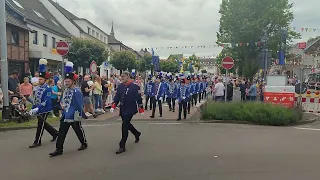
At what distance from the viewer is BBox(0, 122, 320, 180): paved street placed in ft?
19.2

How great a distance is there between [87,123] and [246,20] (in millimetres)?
29639

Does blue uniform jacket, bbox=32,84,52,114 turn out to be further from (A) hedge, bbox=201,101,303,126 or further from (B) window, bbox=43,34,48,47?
(B) window, bbox=43,34,48,47

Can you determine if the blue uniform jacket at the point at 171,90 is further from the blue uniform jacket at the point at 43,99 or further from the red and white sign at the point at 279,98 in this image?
the blue uniform jacket at the point at 43,99

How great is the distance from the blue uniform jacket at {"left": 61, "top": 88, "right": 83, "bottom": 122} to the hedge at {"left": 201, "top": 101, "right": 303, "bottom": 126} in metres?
6.59

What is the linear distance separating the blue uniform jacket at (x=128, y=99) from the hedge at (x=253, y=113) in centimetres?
549

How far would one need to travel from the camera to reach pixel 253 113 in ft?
41.1

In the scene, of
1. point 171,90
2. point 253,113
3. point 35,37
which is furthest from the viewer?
point 35,37

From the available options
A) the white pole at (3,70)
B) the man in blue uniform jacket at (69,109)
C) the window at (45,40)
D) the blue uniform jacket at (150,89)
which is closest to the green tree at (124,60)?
the window at (45,40)

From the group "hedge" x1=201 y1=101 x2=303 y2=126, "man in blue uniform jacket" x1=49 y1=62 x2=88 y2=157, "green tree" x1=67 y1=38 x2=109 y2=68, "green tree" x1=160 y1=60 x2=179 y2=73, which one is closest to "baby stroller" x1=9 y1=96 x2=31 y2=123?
"man in blue uniform jacket" x1=49 y1=62 x2=88 y2=157

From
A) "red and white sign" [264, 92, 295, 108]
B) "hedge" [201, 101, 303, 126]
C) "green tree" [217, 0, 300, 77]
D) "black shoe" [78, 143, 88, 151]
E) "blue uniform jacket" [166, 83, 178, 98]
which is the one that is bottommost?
"black shoe" [78, 143, 88, 151]

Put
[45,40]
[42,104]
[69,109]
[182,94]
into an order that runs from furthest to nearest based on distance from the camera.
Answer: [45,40] < [182,94] < [42,104] < [69,109]

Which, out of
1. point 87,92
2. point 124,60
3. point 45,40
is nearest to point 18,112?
point 87,92

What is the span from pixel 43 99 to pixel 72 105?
1.05 m

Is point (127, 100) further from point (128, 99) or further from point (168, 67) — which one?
point (168, 67)
